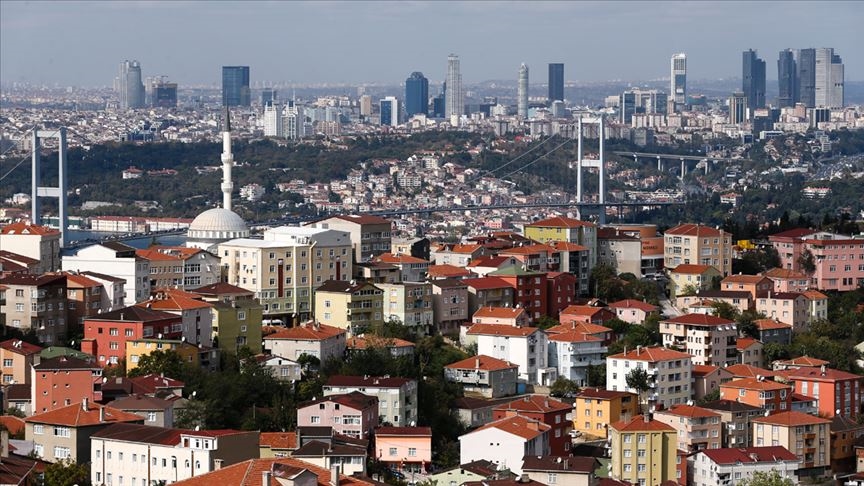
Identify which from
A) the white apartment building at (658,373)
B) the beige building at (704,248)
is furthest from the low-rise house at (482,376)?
the beige building at (704,248)

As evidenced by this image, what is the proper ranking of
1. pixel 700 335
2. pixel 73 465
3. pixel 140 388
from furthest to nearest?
pixel 700 335
pixel 140 388
pixel 73 465

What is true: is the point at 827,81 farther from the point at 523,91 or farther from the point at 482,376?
the point at 482,376

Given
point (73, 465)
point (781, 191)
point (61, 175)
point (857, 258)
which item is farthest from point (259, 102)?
point (73, 465)

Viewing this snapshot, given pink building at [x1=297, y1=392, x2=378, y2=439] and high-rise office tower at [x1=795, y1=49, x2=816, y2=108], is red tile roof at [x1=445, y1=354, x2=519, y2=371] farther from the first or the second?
high-rise office tower at [x1=795, y1=49, x2=816, y2=108]

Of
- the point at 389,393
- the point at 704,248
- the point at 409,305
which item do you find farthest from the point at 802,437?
the point at 704,248

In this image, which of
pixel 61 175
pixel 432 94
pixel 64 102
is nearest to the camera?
pixel 61 175

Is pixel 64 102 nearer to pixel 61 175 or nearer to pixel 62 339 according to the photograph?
pixel 61 175
